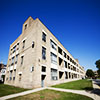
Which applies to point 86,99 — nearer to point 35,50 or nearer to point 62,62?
point 35,50

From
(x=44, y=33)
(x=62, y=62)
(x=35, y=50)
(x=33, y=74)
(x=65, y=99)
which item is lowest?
(x=65, y=99)

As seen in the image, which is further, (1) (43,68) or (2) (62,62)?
(2) (62,62)

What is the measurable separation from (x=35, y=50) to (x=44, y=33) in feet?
18.1

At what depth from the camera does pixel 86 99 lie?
568 centimetres

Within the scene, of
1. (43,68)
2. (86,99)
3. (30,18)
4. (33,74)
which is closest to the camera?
(86,99)

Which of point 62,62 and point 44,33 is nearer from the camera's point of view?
point 44,33

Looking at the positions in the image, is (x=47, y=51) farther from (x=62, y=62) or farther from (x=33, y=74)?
(x=62, y=62)

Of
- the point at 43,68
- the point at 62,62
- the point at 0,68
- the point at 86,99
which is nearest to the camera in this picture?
the point at 86,99

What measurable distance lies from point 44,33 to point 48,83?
1060cm

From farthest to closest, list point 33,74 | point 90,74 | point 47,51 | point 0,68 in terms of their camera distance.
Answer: point 90,74 → point 0,68 → point 47,51 → point 33,74

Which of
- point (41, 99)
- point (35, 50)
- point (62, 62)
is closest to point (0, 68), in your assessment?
point (62, 62)

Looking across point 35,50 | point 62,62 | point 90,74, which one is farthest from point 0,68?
point 90,74

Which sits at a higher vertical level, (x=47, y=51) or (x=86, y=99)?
(x=47, y=51)

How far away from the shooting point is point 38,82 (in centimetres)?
1130
